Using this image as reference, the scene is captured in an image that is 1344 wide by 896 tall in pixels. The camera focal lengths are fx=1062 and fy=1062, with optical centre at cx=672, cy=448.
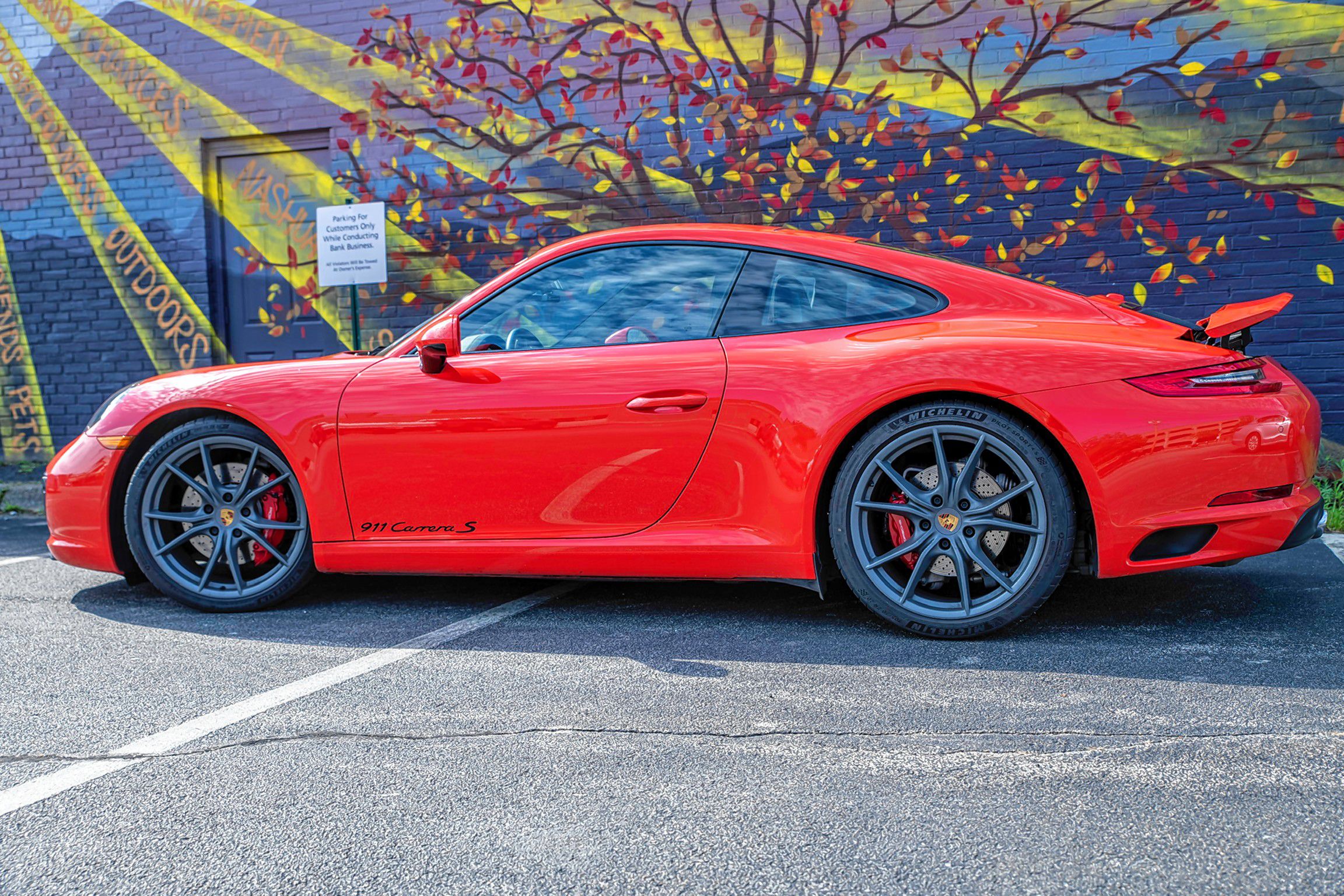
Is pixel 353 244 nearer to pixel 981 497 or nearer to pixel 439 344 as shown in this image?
pixel 439 344

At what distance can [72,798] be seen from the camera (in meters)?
2.09

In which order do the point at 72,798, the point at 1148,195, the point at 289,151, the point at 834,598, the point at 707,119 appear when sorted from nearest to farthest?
the point at 72,798, the point at 834,598, the point at 1148,195, the point at 707,119, the point at 289,151

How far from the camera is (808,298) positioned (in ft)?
11.1

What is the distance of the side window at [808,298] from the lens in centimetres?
334

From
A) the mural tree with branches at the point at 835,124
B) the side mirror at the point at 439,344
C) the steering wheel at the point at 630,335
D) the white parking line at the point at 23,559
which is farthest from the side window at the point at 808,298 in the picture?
the mural tree with branches at the point at 835,124

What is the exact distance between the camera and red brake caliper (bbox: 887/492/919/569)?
3.21 metres

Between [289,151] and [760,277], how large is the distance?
265 inches

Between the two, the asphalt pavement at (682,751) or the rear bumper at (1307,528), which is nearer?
the asphalt pavement at (682,751)

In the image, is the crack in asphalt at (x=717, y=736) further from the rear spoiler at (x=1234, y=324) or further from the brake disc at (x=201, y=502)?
the brake disc at (x=201, y=502)

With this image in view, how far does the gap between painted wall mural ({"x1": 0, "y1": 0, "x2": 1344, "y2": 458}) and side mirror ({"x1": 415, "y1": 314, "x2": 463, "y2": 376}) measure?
463 centimetres

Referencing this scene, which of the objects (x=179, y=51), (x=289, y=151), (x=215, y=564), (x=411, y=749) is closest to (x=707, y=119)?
(x=289, y=151)

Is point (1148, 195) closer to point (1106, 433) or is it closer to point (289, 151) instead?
point (1106, 433)

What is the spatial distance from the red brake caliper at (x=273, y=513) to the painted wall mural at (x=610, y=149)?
4.68 metres

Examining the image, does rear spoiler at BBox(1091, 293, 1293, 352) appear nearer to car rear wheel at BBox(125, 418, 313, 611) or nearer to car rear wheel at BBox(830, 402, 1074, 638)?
car rear wheel at BBox(830, 402, 1074, 638)
